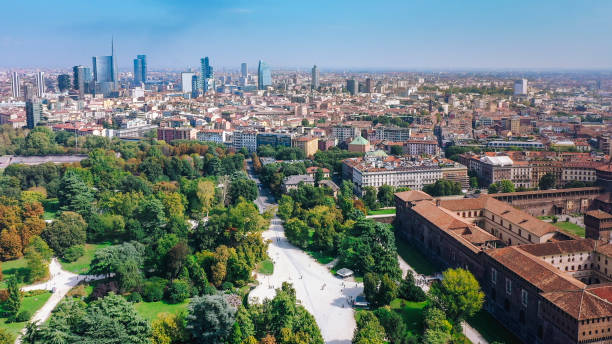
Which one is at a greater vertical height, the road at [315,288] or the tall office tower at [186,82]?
the tall office tower at [186,82]

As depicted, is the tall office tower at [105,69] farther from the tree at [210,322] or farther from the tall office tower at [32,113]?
the tree at [210,322]

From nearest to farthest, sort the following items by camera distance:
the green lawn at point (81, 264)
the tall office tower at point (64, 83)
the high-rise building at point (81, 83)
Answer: the green lawn at point (81, 264), the high-rise building at point (81, 83), the tall office tower at point (64, 83)

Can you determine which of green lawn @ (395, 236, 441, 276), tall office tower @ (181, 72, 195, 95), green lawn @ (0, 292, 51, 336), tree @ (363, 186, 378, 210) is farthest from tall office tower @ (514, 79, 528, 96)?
green lawn @ (0, 292, 51, 336)

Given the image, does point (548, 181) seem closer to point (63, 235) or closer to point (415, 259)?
point (415, 259)

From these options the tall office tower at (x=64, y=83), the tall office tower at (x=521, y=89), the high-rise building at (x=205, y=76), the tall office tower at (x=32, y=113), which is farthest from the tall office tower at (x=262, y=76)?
the tall office tower at (x=32, y=113)

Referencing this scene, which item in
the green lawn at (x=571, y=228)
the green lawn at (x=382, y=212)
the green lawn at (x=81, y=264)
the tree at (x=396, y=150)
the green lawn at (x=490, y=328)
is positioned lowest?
the green lawn at (x=490, y=328)

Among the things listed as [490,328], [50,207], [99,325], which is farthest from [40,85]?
[490,328]

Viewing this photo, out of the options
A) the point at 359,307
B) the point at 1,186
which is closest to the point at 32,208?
the point at 1,186
